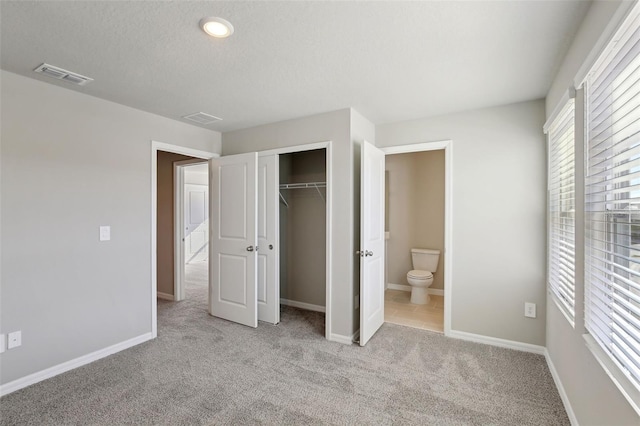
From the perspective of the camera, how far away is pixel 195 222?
8336mm

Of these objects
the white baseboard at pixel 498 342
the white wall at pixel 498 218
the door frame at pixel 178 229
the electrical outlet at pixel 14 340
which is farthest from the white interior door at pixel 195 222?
the white baseboard at pixel 498 342

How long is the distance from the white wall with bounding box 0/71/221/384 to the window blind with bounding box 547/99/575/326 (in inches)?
143

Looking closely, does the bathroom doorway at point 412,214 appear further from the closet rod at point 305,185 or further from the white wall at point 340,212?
the white wall at point 340,212

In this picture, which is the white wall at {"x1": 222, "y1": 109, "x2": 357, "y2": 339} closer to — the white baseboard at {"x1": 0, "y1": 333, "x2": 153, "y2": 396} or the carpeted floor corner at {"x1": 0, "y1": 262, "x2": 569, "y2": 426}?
the carpeted floor corner at {"x1": 0, "y1": 262, "x2": 569, "y2": 426}

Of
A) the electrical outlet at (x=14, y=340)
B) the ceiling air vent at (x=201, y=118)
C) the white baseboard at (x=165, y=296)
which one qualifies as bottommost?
the white baseboard at (x=165, y=296)

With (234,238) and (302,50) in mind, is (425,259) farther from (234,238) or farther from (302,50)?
(302,50)

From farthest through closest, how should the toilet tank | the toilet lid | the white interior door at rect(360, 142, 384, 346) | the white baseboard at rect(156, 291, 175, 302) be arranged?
the toilet tank
the white baseboard at rect(156, 291, 175, 302)
the toilet lid
the white interior door at rect(360, 142, 384, 346)

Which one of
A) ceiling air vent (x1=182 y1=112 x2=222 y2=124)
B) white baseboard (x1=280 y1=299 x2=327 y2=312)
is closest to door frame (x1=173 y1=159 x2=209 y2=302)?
ceiling air vent (x1=182 y1=112 x2=222 y2=124)

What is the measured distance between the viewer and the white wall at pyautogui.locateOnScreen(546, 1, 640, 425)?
4.28 ft

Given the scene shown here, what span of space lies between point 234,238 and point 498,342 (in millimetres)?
2997

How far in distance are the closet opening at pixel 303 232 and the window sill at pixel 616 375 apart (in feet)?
9.35

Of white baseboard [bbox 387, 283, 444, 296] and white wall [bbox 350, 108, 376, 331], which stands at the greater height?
white wall [bbox 350, 108, 376, 331]

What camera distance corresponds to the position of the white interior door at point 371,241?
10.0 ft

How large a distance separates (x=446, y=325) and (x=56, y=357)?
3.56 metres
